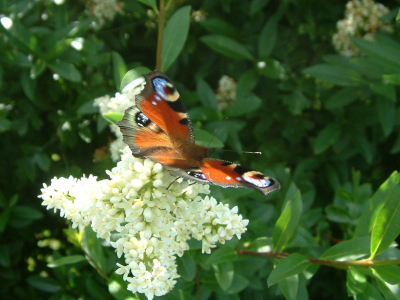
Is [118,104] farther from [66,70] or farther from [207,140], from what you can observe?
[66,70]

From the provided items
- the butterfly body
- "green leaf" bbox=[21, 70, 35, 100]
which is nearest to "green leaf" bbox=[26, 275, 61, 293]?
"green leaf" bbox=[21, 70, 35, 100]

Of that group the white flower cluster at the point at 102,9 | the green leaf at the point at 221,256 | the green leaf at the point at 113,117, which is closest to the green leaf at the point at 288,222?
the green leaf at the point at 221,256

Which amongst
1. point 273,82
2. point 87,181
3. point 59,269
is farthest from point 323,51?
point 59,269

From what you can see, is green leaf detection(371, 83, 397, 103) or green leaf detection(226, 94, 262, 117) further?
green leaf detection(226, 94, 262, 117)

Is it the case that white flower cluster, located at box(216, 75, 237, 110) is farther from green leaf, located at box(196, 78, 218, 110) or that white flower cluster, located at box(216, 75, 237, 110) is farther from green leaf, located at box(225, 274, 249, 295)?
green leaf, located at box(225, 274, 249, 295)

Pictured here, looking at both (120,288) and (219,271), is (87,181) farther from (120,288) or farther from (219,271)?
(219,271)

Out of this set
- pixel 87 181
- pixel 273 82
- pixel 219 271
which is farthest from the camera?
pixel 273 82

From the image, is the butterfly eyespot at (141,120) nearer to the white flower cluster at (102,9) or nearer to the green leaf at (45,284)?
the white flower cluster at (102,9)
